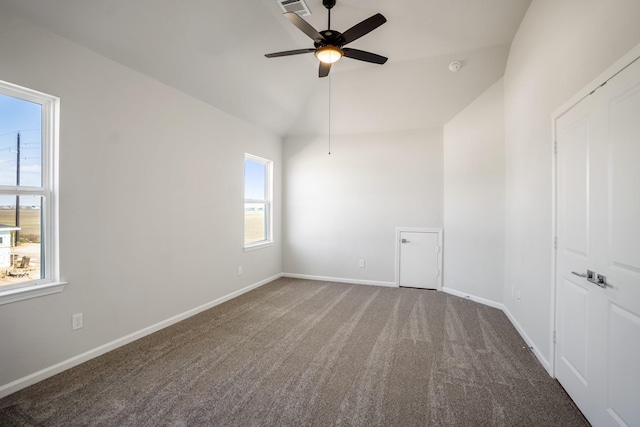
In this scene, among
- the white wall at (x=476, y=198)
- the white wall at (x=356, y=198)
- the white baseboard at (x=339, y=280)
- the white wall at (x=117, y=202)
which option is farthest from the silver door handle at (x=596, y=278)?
the white wall at (x=117, y=202)

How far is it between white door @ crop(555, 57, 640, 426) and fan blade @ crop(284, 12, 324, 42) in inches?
76.3

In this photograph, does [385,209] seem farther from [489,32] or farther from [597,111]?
[597,111]

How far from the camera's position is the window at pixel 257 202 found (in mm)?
4730

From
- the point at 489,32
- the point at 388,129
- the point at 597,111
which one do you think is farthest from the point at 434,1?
the point at 388,129

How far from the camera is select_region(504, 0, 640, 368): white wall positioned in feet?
5.44

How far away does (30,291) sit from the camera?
2.10 metres

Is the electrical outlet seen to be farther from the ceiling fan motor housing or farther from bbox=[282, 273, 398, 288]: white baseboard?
the ceiling fan motor housing

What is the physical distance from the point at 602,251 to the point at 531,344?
1517mm

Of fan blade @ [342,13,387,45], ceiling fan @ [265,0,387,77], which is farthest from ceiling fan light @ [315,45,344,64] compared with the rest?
fan blade @ [342,13,387,45]

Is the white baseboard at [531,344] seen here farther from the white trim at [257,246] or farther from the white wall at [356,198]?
the white trim at [257,246]

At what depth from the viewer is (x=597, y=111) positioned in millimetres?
1689

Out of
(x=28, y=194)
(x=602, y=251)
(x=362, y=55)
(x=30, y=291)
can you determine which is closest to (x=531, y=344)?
(x=602, y=251)

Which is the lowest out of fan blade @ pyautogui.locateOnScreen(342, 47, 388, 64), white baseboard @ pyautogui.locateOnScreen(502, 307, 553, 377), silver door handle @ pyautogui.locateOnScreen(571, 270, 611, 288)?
white baseboard @ pyautogui.locateOnScreen(502, 307, 553, 377)

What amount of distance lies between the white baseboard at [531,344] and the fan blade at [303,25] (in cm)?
326
